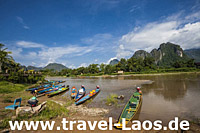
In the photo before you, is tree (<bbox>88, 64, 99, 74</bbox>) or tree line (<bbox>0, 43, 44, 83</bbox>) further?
tree (<bbox>88, 64, 99, 74</bbox>)

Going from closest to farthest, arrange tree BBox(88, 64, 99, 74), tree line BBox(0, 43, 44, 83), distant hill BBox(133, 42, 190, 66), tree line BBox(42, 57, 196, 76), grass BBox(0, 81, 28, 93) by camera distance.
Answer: grass BBox(0, 81, 28, 93)
tree line BBox(0, 43, 44, 83)
tree line BBox(42, 57, 196, 76)
tree BBox(88, 64, 99, 74)
distant hill BBox(133, 42, 190, 66)

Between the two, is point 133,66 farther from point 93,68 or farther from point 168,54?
point 168,54

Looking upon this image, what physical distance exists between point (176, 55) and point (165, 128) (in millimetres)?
178514

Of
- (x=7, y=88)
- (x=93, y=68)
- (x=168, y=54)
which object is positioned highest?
(x=168, y=54)

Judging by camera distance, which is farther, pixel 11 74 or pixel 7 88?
pixel 11 74

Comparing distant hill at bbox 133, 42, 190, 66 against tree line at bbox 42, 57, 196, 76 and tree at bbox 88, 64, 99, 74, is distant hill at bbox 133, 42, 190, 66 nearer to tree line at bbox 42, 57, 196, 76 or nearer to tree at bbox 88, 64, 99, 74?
tree line at bbox 42, 57, 196, 76

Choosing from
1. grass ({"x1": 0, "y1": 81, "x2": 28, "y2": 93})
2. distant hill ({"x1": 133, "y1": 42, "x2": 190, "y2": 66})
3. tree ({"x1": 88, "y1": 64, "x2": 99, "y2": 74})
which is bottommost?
grass ({"x1": 0, "y1": 81, "x2": 28, "y2": 93})

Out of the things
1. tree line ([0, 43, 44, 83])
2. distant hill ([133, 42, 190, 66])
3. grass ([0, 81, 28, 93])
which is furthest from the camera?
distant hill ([133, 42, 190, 66])

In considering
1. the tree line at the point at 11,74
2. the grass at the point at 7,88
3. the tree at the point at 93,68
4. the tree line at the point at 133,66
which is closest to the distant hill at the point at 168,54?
the tree line at the point at 133,66

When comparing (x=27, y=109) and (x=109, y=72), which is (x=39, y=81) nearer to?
(x=27, y=109)

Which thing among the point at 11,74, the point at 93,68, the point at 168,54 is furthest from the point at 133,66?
the point at 168,54

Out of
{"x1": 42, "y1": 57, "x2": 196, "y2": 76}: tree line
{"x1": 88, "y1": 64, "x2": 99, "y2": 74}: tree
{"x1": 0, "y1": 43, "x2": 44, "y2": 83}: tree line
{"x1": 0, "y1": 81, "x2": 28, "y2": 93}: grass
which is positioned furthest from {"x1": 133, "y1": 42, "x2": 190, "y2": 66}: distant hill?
{"x1": 0, "y1": 81, "x2": 28, "y2": 93}: grass

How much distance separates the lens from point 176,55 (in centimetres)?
15025

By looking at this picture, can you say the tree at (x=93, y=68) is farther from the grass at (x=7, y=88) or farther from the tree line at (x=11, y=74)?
the grass at (x=7, y=88)
